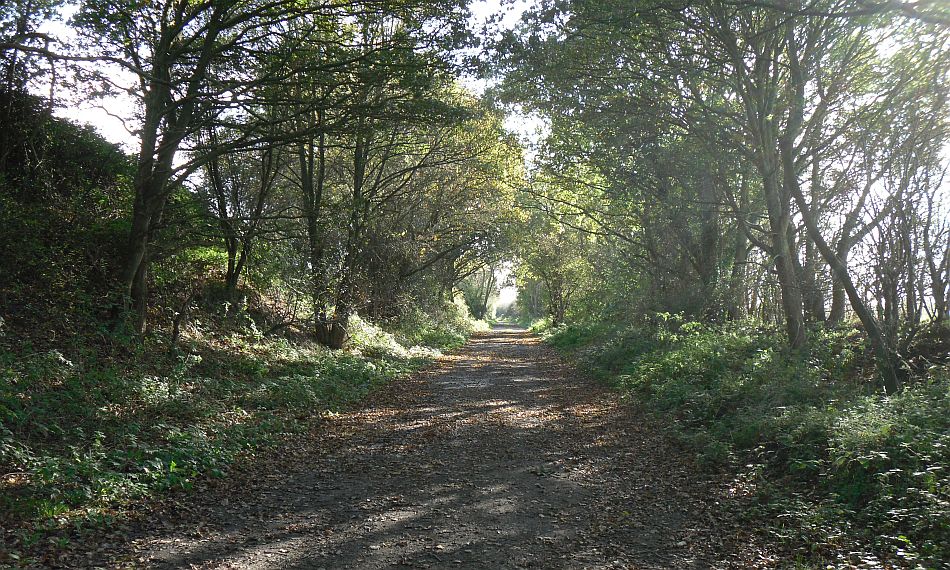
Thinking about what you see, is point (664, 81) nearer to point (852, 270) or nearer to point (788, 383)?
point (852, 270)

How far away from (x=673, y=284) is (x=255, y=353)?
1231 centimetres

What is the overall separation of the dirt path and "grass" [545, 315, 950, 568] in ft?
2.09

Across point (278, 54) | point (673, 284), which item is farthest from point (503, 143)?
point (278, 54)

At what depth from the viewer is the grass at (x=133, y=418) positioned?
17.0ft

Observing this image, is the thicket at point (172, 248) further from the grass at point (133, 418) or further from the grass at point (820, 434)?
the grass at point (820, 434)

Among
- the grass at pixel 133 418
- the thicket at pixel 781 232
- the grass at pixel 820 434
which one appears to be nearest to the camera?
the grass at pixel 820 434

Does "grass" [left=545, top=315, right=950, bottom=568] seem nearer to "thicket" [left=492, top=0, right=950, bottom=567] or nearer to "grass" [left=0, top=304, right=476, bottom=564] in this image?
"thicket" [left=492, top=0, right=950, bottom=567]

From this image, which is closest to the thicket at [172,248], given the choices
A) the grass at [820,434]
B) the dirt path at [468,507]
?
the dirt path at [468,507]

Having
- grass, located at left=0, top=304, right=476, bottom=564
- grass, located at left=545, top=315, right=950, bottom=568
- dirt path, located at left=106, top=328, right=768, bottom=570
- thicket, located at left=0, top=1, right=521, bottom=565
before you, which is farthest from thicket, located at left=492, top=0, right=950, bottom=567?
grass, located at left=0, top=304, right=476, bottom=564

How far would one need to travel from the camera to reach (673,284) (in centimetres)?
1798

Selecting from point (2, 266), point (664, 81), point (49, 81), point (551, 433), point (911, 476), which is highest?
point (664, 81)

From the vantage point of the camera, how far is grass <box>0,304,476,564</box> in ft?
17.0

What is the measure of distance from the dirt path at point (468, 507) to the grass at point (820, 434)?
2.09ft

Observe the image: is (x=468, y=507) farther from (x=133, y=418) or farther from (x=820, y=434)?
(x=133, y=418)
